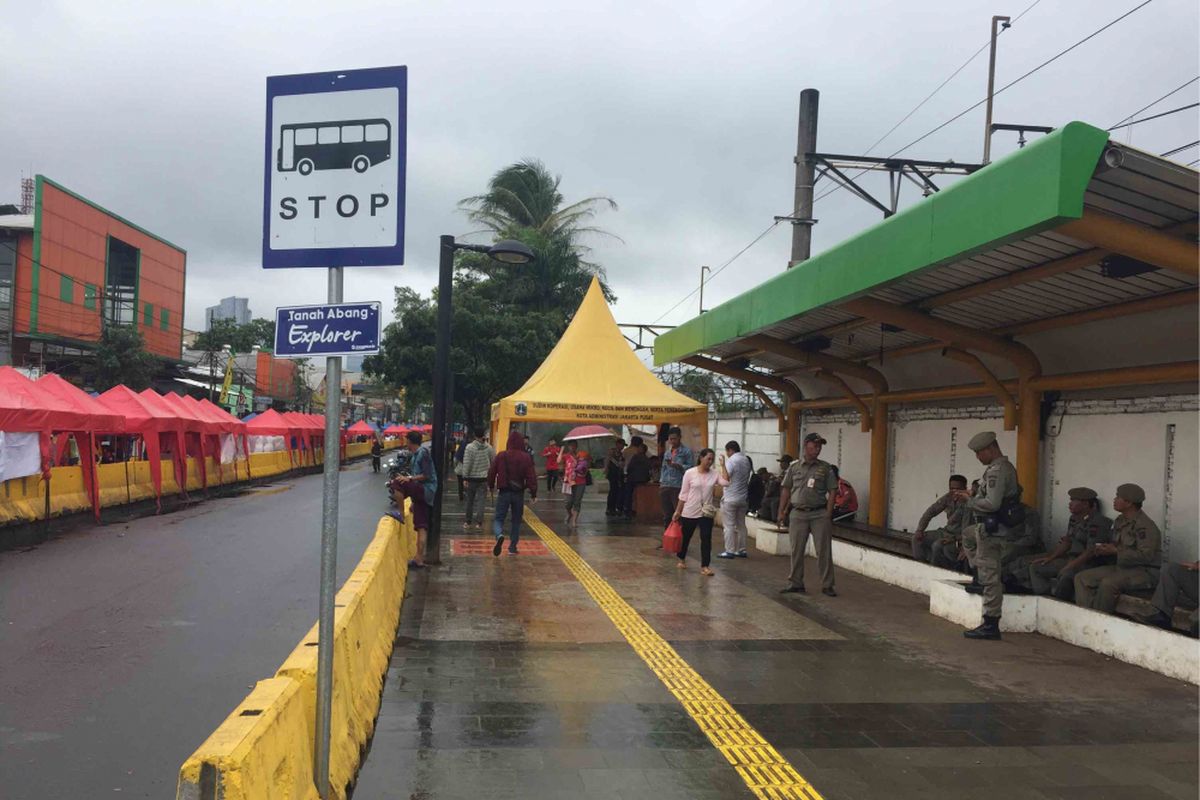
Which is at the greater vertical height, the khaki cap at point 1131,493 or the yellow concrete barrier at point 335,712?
the khaki cap at point 1131,493

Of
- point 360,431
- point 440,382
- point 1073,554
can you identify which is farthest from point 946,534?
point 360,431

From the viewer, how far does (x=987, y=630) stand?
7898 mm

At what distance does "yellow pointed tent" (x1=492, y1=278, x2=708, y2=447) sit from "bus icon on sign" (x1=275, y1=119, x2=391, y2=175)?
1139 cm

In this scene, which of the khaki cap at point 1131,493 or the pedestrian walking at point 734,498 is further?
the pedestrian walking at point 734,498

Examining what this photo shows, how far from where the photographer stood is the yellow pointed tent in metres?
16.4

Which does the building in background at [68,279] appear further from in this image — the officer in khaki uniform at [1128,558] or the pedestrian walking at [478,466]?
the officer in khaki uniform at [1128,558]

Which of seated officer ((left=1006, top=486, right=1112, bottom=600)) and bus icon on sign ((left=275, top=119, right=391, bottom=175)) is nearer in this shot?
bus icon on sign ((left=275, top=119, right=391, bottom=175))

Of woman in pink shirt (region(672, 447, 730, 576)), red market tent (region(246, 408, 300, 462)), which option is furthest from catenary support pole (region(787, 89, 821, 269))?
red market tent (region(246, 408, 300, 462))

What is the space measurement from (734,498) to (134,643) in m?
7.84

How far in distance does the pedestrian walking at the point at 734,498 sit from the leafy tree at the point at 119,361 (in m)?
29.6

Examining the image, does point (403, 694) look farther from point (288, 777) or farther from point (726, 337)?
point (726, 337)

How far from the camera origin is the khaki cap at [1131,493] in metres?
7.48

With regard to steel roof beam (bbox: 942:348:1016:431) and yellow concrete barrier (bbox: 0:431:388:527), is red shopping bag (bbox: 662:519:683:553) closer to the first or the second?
steel roof beam (bbox: 942:348:1016:431)

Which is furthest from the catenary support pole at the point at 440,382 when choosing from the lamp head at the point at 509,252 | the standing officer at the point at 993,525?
the standing officer at the point at 993,525
